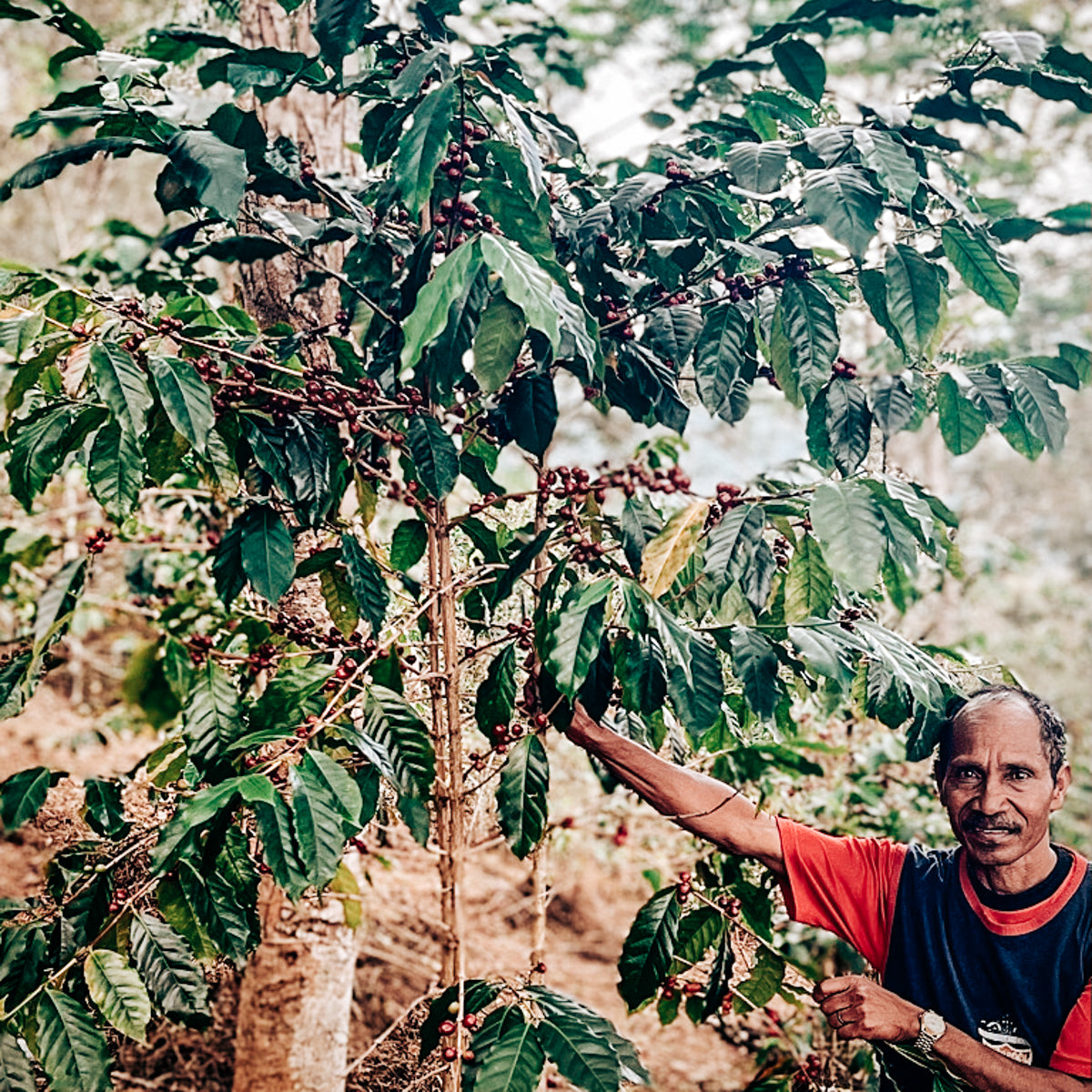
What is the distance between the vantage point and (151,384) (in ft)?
4.48

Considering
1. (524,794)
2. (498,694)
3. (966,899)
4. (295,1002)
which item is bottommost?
(295,1002)

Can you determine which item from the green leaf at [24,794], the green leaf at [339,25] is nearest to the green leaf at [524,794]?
the green leaf at [24,794]

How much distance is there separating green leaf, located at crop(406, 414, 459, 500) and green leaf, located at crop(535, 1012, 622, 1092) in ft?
2.48

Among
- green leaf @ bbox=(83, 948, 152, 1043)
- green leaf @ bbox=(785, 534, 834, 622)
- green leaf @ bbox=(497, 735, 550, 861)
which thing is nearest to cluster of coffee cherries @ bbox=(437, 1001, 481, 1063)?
green leaf @ bbox=(497, 735, 550, 861)

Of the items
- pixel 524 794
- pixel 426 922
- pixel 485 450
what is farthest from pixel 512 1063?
pixel 426 922

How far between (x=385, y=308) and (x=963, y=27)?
195cm

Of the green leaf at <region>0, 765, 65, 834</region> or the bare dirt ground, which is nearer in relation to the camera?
the green leaf at <region>0, 765, 65, 834</region>

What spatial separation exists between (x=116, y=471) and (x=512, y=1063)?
3.09 ft

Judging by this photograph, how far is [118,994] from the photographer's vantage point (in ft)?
4.00

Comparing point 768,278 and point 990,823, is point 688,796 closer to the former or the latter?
point 990,823

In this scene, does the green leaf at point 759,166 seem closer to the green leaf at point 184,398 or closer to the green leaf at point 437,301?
the green leaf at point 437,301

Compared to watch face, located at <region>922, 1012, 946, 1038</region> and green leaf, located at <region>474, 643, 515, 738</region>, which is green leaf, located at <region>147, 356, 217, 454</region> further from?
watch face, located at <region>922, 1012, 946, 1038</region>

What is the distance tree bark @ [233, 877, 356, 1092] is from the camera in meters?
2.22

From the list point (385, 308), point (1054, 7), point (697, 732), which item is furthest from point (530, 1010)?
point (1054, 7)
